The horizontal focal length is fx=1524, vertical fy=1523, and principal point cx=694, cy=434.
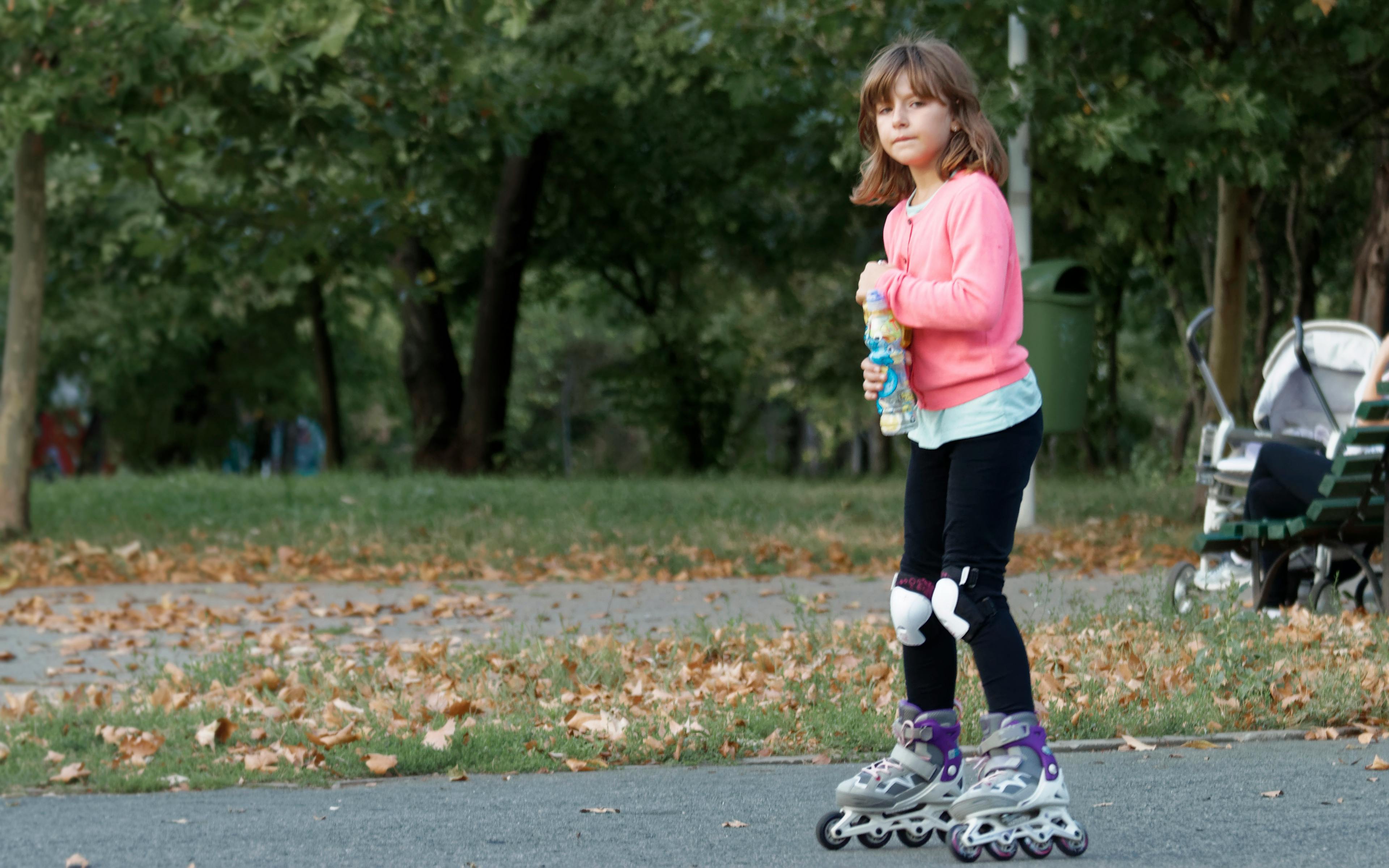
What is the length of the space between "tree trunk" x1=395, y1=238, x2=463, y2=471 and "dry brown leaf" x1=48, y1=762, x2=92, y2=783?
15921 mm

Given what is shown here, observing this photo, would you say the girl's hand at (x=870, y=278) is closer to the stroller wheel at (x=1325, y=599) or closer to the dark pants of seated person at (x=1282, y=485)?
the dark pants of seated person at (x=1282, y=485)

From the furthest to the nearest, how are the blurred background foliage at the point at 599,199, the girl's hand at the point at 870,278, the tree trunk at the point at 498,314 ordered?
the tree trunk at the point at 498,314, the blurred background foliage at the point at 599,199, the girl's hand at the point at 870,278

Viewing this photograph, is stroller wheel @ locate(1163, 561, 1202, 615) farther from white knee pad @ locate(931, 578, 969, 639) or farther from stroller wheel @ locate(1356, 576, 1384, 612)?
white knee pad @ locate(931, 578, 969, 639)

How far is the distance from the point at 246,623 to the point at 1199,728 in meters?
4.97

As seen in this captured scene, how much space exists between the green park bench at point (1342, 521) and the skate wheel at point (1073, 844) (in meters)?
3.17

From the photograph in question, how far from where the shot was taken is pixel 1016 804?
3.34 m

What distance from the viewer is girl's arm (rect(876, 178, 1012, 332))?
333 cm

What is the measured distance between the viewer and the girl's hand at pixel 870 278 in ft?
11.3

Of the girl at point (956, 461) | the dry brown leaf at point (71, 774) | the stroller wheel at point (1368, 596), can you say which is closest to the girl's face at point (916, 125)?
the girl at point (956, 461)

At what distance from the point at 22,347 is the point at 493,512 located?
160 inches

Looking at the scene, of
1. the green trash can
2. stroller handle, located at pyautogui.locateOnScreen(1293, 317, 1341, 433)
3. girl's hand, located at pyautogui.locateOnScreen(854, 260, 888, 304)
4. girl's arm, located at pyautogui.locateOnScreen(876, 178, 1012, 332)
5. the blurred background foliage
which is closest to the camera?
girl's arm, located at pyautogui.locateOnScreen(876, 178, 1012, 332)

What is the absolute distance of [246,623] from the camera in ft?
25.8

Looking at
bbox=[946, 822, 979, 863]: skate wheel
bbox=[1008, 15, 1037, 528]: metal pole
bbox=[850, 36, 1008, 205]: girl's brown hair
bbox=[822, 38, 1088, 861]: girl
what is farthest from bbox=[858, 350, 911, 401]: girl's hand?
bbox=[1008, 15, 1037, 528]: metal pole

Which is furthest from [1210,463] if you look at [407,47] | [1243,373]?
[1243,373]
